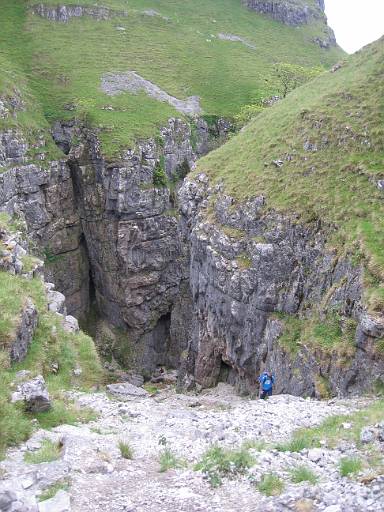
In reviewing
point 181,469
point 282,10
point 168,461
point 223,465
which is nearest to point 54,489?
point 168,461

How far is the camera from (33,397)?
1961 cm

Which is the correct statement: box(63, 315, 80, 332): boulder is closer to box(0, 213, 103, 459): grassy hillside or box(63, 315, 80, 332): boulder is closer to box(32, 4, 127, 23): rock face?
box(0, 213, 103, 459): grassy hillside

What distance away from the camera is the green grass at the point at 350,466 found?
546 inches

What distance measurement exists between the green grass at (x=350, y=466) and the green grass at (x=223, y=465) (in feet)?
8.85

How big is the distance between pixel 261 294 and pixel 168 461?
71.2ft

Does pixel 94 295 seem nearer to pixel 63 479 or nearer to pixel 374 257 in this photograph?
pixel 374 257

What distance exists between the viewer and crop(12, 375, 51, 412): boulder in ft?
64.1

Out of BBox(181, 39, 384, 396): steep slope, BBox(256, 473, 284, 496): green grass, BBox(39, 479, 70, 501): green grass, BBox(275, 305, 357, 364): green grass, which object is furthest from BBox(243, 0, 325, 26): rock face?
BBox(39, 479, 70, 501): green grass

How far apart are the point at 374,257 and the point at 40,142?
54.1 metres

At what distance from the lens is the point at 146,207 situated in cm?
6756

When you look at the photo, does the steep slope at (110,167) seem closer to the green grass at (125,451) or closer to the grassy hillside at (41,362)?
the grassy hillside at (41,362)

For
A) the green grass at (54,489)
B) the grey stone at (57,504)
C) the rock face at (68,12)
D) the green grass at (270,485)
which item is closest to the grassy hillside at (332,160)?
the green grass at (270,485)

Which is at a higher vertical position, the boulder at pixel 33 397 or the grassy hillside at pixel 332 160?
the grassy hillside at pixel 332 160

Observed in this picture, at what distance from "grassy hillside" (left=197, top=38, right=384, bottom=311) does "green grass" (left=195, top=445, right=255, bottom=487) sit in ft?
46.6
